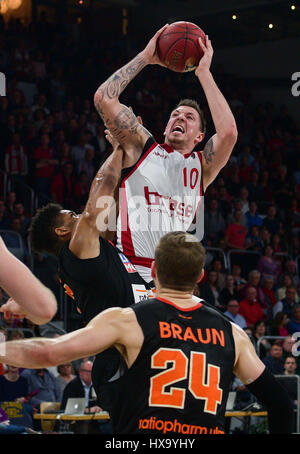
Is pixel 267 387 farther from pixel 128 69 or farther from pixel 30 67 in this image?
pixel 30 67

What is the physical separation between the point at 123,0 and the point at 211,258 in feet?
36.1

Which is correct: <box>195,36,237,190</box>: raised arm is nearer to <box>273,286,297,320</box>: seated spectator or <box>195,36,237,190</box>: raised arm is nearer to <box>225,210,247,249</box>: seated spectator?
<box>273,286,297,320</box>: seated spectator

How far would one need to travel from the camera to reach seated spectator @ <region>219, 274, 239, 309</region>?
1288 centimetres

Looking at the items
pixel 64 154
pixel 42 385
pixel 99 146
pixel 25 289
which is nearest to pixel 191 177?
pixel 25 289

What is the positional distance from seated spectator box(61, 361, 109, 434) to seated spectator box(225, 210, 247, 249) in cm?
507

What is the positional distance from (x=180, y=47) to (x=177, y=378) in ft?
9.04

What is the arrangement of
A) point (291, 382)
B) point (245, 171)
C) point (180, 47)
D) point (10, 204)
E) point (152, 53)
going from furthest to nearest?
point (245, 171), point (10, 204), point (291, 382), point (152, 53), point (180, 47)

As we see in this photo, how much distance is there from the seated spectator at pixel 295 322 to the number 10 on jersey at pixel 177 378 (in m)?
9.79

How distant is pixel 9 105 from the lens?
14.4 meters

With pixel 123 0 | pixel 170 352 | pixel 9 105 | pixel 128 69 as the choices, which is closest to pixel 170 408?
pixel 170 352

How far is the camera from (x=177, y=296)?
362cm

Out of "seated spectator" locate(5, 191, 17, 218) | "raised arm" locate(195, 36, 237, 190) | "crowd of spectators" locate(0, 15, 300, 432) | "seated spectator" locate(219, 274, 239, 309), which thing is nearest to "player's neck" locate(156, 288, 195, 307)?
"raised arm" locate(195, 36, 237, 190)

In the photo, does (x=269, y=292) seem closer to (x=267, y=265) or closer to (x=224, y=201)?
(x=267, y=265)

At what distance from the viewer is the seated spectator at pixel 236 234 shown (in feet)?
47.2
